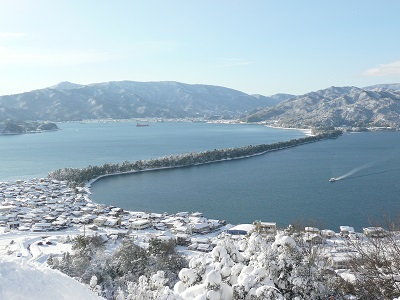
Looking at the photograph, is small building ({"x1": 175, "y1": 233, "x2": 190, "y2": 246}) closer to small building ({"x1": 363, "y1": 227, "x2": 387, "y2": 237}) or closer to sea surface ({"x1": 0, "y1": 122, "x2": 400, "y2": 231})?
sea surface ({"x1": 0, "y1": 122, "x2": 400, "y2": 231})

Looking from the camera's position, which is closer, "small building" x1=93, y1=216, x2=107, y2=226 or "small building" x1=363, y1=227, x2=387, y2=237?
"small building" x1=363, y1=227, x2=387, y2=237

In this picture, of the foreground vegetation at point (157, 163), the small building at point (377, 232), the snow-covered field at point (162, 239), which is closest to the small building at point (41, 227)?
the snow-covered field at point (162, 239)

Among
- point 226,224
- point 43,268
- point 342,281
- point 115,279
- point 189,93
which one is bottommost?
point 226,224

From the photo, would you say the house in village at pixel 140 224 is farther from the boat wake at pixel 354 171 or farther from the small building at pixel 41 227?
the boat wake at pixel 354 171

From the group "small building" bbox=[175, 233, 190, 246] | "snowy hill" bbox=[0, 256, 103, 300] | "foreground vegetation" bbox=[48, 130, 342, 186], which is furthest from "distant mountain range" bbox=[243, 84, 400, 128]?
"snowy hill" bbox=[0, 256, 103, 300]

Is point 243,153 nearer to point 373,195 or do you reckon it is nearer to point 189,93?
point 373,195

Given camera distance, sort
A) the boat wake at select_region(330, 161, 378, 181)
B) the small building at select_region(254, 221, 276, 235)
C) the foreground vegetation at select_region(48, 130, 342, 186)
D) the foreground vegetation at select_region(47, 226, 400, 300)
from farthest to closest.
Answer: the foreground vegetation at select_region(48, 130, 342, 186) → the boat wake at select_region(330, 161, 378, 181) → the small building at select_region(254, 221, 276, 235) → the foreground vegetation at select_region(47, 226, 400, 300)

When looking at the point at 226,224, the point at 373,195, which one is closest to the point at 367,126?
the point at 373,195

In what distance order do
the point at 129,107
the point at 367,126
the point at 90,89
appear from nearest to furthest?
the point at 367,126
the point at 129,107
the point at 90,89
